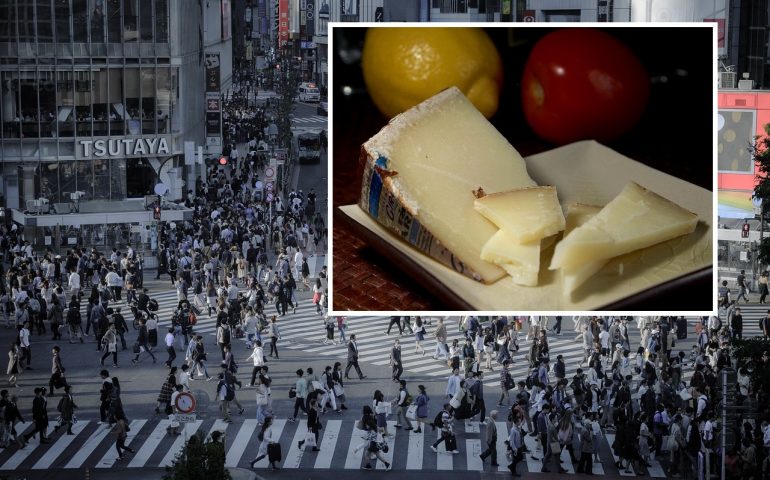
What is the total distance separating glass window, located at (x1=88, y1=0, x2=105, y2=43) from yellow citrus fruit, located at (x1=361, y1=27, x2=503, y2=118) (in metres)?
40.5

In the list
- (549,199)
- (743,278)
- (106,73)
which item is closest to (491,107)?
(549,199)

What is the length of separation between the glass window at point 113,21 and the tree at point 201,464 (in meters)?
35.6

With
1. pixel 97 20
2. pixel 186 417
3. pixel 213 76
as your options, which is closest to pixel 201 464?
pixel 186 417

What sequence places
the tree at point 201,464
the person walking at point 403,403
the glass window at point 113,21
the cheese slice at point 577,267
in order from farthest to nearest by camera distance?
the glass window at point 113,21, the person walking at point 403,403, the tree at point 201,464, the cheese slice at point 577,267

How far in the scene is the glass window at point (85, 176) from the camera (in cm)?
5638

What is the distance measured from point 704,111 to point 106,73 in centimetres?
4190

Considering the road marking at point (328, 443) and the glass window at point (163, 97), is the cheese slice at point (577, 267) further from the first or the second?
the glass window at point (163, 97)

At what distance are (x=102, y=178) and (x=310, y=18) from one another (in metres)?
73.0

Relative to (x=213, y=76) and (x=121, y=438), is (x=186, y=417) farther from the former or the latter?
(x=213, y=76)

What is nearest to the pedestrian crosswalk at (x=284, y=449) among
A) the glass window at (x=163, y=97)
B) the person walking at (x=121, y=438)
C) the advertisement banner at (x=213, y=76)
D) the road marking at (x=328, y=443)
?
the road marking at (x=328, y=443)

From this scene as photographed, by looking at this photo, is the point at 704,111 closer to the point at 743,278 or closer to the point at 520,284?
the point at 520,284

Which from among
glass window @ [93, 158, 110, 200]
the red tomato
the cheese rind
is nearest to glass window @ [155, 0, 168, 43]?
glass window @ [93, 158, 110, 200]

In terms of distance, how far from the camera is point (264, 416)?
93.2 ft

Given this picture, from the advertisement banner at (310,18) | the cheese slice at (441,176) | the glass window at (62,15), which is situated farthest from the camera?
the advertisement banner at (310,18)
